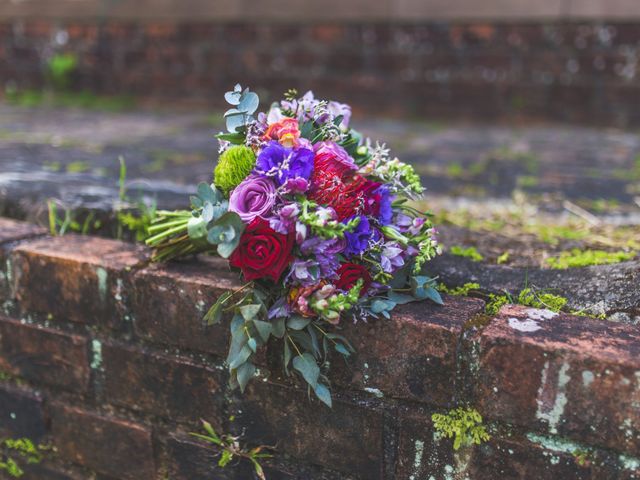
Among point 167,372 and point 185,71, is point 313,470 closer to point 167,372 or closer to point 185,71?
point 167,372

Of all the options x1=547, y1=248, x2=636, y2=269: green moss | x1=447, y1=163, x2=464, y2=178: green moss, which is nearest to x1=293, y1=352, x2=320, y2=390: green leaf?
x1=547, y1=248, x2=636, y2=269: green moss

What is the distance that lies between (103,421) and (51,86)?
3.84 m

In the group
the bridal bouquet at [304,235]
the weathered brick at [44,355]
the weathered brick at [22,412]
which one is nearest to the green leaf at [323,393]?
the bridal bouquet at [304,235]

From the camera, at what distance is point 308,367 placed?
121 centimetres

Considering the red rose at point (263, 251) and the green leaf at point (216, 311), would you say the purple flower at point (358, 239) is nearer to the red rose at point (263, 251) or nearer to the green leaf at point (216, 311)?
the red rose at point (263, 251)

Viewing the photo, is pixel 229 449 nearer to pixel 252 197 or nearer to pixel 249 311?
pixel 249 311

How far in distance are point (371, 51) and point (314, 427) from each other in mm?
3052

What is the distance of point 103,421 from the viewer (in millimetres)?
1618

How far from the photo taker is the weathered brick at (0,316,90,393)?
1627mm

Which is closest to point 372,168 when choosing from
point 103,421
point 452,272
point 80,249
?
point 452,272

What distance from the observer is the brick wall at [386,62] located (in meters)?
3.65

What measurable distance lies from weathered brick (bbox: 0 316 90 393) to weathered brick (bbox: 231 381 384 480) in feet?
1.46

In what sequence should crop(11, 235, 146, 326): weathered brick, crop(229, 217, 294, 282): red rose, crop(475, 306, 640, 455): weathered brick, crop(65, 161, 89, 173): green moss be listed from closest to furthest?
crop(475, 306, 640, 455): weathered brick
crop(229, 217, 294, 282): red rose
crop(11, 235, 146, 326): weathered brick
crop(65, 161, 89, 173): green moss

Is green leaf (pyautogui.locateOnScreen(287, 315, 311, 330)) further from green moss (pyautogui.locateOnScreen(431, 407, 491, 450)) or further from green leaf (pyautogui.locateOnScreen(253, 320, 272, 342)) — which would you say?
green moss (pyautogui.locateOnScreen(431, 407, 491, 450))
